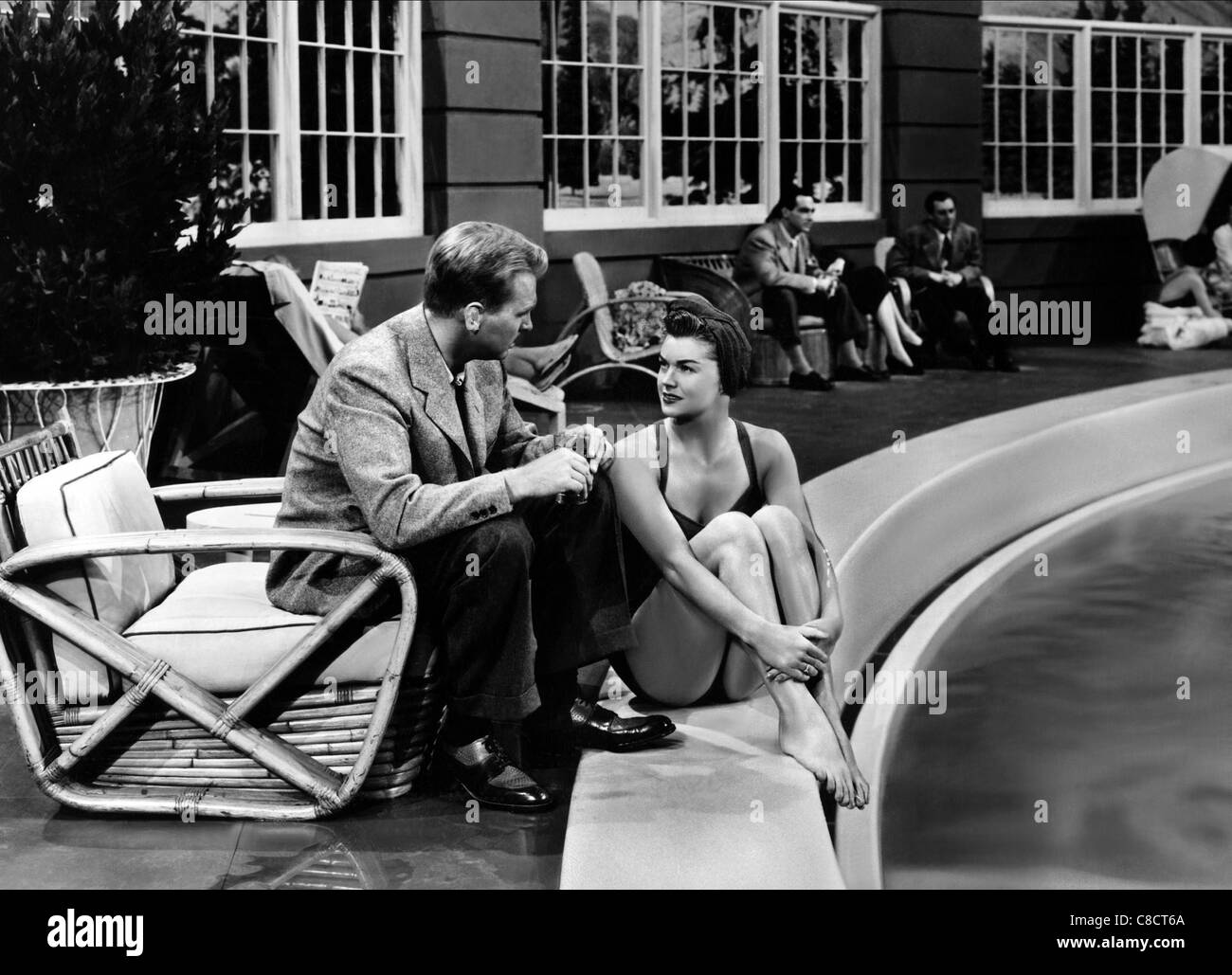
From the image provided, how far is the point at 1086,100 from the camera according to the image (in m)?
13.8

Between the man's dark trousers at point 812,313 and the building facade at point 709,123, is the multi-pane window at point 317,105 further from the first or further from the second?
the man's dark trousers at point 812,313

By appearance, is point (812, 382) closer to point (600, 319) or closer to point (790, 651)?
point (600, 319)

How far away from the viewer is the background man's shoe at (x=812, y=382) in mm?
9648

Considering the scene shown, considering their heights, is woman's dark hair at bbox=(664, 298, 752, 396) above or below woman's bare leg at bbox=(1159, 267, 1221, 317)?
below

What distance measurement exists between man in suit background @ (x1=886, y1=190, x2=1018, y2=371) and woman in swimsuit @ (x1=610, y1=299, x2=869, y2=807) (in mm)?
7340

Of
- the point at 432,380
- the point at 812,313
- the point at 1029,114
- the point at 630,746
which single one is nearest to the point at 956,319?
the point at 812,313

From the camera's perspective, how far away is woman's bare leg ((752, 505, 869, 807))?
3.61 metres

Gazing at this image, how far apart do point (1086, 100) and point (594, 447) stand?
37.5 feet

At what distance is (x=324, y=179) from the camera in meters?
8.38

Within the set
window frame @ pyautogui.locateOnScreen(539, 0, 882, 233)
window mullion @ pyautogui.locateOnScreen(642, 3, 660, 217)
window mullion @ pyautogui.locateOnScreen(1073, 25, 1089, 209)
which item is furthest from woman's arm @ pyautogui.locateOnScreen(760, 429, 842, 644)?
window mullion @ pyautogui.locateOnScreen(1073, 25, 1089, 209)

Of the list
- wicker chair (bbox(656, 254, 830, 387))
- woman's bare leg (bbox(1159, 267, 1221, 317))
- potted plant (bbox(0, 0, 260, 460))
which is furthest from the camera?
woman's bare leg (bbox(1159, 267, 1221, 317))


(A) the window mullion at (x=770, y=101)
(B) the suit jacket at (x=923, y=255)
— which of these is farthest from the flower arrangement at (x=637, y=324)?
(A) the window mullion at (x=770, y=101)

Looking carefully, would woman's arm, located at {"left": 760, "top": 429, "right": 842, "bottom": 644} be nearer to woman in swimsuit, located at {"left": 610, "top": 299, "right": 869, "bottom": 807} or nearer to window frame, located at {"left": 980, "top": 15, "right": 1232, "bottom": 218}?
woman in swimsuit, located at {"left": 610, "top": 299, "right": 869, "bottom": 807}
